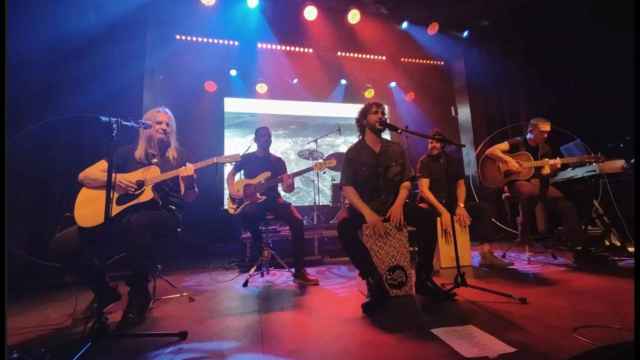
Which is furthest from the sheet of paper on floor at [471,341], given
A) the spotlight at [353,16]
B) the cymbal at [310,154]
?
the spotlight at [353,16]

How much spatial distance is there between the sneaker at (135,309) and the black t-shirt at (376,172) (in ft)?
5.13

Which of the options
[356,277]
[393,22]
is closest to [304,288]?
[356,277]

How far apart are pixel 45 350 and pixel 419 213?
94.3 inches

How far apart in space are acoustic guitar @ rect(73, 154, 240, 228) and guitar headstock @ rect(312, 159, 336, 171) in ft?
5.53

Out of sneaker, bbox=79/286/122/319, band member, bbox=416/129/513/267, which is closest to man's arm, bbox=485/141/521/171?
band member, bbox=416/129/513/267

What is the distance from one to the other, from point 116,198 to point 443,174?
2.66m

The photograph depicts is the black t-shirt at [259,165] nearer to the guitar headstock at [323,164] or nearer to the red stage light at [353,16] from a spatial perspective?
the guitar headstock at [323,164]

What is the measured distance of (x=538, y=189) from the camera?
11.7 ft

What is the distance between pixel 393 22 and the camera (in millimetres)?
5359

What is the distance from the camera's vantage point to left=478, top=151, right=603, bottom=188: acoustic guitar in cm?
354

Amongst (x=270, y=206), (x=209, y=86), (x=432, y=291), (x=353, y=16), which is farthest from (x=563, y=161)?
(x=209, y=86)

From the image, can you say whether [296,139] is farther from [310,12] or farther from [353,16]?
[353,16]

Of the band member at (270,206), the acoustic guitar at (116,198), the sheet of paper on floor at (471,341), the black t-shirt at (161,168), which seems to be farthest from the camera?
the band member at (270,206)

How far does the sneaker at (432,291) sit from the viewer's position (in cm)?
224
